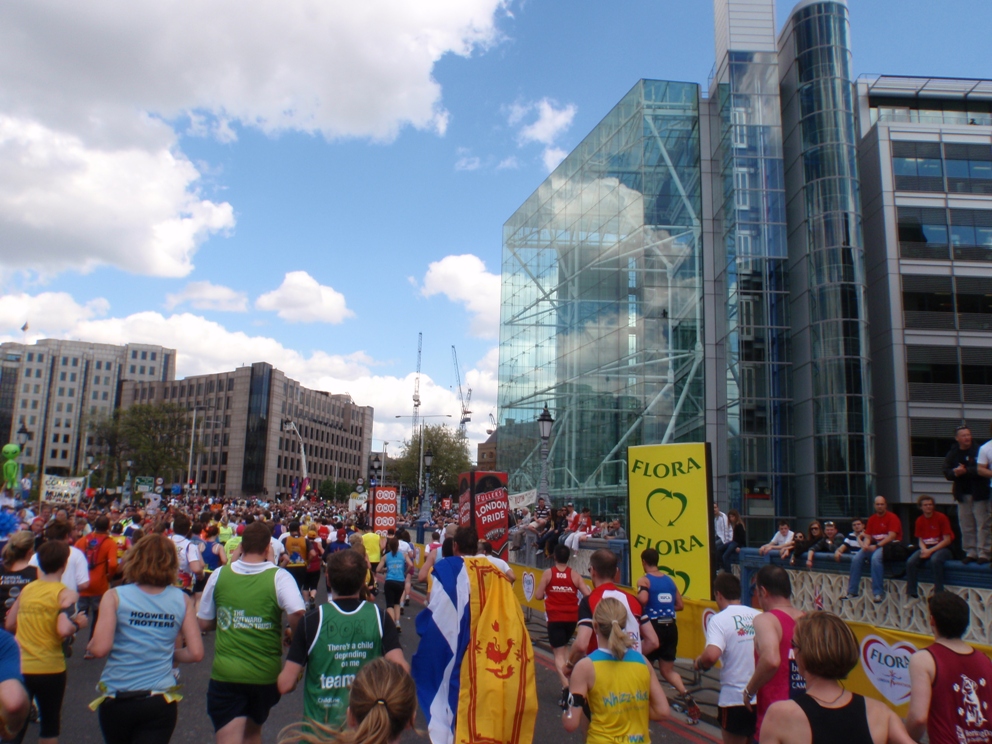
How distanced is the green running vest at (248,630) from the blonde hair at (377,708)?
220 cm

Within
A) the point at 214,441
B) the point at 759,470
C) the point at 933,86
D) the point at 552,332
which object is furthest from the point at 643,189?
the point at 214,441

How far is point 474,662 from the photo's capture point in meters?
4.95

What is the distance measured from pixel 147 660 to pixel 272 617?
75cm

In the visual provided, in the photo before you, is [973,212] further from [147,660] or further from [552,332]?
[147,660]

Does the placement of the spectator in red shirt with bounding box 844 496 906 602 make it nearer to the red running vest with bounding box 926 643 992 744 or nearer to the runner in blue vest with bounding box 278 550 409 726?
the red running vest with bounding box 926 643 992 744

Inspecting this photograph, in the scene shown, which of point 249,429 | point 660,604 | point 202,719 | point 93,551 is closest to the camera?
point 202,719

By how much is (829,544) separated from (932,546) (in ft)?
8.26

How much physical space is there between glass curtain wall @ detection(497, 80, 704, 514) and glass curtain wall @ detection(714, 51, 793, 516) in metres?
1.89

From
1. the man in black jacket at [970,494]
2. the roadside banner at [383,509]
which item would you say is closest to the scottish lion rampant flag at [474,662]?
the man in black jacket at [970,494]

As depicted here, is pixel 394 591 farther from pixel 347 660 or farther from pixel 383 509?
pixel 383 509

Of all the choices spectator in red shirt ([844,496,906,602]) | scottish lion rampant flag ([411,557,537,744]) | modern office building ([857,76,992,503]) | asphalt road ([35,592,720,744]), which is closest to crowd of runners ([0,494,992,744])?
scottish lion rampant flag ([411,557,537,744])

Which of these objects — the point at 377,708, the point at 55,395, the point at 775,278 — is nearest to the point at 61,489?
the point at 377,708

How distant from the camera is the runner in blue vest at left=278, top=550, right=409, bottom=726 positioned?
14.9 ft

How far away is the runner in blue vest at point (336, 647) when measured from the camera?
4543mm
